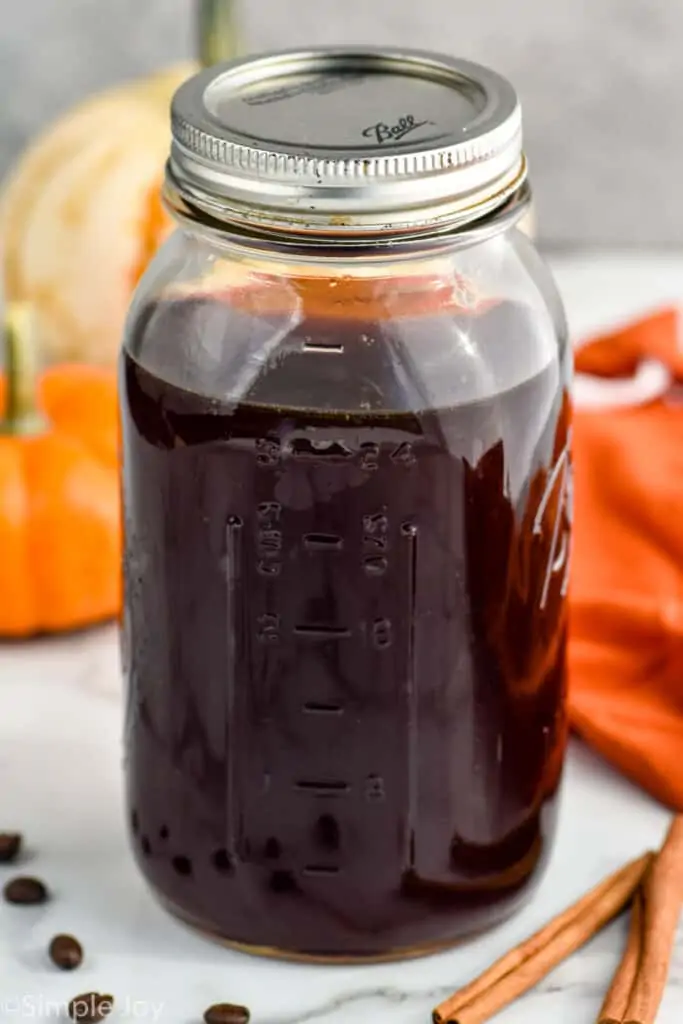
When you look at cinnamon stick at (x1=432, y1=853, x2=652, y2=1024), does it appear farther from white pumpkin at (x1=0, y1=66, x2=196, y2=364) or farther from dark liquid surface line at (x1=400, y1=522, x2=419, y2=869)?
white pumpkin at (x1=0, y1=66, x2=196, y2=364)

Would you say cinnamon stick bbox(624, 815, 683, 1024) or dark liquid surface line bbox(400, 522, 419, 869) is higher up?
dark liquid surface line bbox(400, 522, 419, 869)

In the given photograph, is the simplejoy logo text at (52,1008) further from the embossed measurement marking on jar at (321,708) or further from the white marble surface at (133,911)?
the embossed measurement marking on jar at (321,708)

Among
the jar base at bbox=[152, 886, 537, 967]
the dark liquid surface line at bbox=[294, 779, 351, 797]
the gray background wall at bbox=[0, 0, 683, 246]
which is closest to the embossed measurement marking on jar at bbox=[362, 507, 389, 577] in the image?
the dark liquid surface line at bbox=[294, 779, 351, 797]

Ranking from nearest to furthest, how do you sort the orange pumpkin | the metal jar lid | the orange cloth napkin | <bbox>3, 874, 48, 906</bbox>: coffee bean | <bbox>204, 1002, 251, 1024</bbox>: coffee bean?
the metal jar lid → <bbox>204, 1002, 251, 1024</bbox>: coffee bean → <bbox>3, 874, 48, 906</bbox>: coffee bean → the orange cloth napkin → the orange pumpkin

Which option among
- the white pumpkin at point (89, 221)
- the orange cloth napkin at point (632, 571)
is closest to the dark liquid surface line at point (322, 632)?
the orange cloth napkin at point (632, 571)

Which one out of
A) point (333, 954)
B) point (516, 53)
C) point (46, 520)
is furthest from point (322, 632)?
point (516, 53)

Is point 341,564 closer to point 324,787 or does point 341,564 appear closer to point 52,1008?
point 324,787

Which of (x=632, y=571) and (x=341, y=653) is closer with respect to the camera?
(x=341, y=653)
